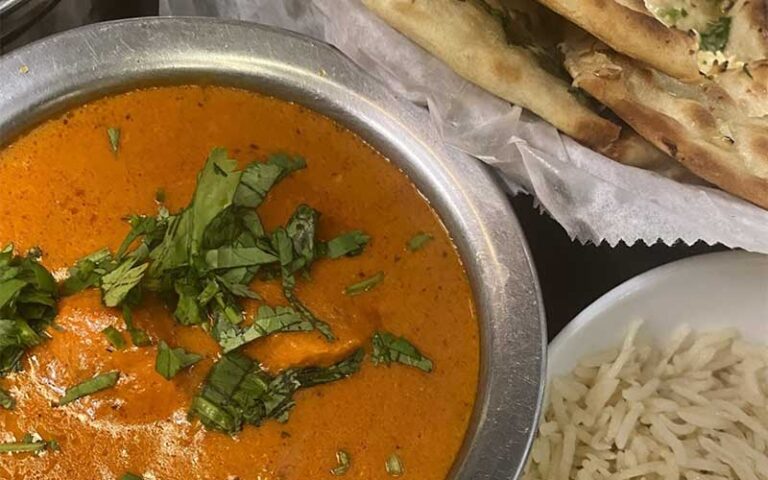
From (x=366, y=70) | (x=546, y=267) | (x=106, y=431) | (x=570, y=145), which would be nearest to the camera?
(x=106, y=431)

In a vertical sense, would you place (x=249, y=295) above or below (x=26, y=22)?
below

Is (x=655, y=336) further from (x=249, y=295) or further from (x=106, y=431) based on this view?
(x=106, y=431)

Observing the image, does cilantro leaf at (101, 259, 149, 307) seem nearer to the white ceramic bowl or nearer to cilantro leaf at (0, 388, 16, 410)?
cilantro leaf at (0, 388, 16, 410)

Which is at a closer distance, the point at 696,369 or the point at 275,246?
the point at 275,246

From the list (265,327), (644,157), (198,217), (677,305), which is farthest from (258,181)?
(677,305)

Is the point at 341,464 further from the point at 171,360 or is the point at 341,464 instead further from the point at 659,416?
the point at 659,416

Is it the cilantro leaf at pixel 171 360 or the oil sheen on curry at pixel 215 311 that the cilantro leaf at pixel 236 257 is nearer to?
the oil sheen on curry at pixel 215 311

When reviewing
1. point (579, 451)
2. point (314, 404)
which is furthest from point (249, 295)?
point (579, 451)
